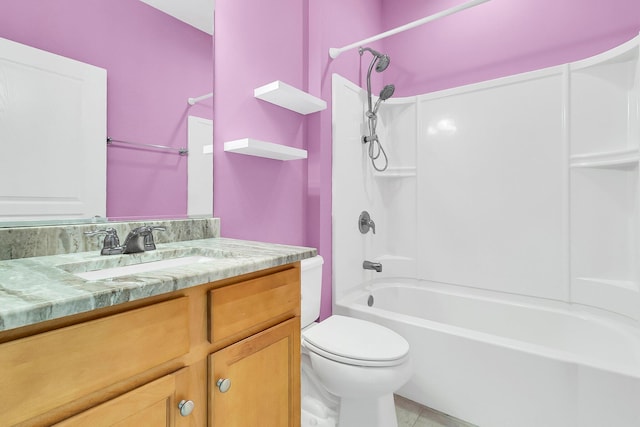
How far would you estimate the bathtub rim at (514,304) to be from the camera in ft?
4.13

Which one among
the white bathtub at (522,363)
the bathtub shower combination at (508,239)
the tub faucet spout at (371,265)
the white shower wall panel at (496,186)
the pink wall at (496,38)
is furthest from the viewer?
the tub faucet spout at (371,265)

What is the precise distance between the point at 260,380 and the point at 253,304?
22cm

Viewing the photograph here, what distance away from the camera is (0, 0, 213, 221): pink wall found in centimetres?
98

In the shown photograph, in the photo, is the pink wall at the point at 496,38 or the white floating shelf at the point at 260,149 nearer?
the white floating shelf at the point at 260,149

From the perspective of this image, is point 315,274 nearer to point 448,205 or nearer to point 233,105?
point 233,105

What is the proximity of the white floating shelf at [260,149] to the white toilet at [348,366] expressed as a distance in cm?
56

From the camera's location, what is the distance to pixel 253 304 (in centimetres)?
85

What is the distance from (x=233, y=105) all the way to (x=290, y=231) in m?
0.74

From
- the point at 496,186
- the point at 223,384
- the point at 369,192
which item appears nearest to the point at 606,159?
the point at 496,186

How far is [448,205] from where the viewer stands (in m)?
2.28

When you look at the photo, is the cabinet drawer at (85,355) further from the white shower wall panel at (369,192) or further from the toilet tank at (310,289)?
the white shower wall panel at (369,192)

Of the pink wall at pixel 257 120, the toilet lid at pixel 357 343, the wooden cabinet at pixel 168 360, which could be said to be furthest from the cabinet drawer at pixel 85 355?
the pink wall at pixel 257 120

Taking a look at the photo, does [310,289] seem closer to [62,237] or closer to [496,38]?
[62,237]

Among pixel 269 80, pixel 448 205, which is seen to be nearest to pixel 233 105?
pixel 269 80
